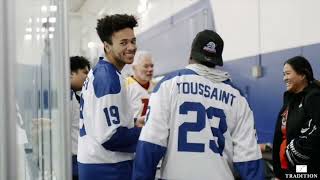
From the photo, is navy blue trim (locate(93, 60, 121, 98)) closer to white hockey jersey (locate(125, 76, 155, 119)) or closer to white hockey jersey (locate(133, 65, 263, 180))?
white hockey jersey (locate(133, 65, 263, 180))

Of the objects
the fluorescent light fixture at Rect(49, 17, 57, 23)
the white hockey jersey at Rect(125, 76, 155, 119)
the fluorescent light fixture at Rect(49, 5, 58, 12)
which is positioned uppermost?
the fluorescent light fixture at Rect(49, 5, 58, 12)

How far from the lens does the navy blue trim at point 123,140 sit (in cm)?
Answer: 193

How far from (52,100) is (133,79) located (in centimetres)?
194

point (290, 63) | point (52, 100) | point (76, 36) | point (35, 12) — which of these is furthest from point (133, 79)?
point (76, 36)

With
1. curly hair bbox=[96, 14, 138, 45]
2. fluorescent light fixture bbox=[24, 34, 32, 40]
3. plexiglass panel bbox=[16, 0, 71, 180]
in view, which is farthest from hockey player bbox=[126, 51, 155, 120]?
fluorescent light fixture bbox=[24, 34, 32, 40]

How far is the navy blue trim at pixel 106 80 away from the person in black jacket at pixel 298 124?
1.32 meters

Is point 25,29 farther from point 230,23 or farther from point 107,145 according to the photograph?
point 230,23

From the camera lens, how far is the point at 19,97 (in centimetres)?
104

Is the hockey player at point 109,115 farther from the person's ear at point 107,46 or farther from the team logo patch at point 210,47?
the team logo patch at point 210,47

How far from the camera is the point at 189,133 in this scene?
194 centimetres

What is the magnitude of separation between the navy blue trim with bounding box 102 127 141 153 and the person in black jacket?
45.9 inches

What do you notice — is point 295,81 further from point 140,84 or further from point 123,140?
point 123,140

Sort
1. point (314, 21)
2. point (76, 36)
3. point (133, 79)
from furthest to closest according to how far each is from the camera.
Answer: point (76, 36) → point (133, 79) → point (314, 21)

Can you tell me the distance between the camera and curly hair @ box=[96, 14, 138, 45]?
210 centimetres
